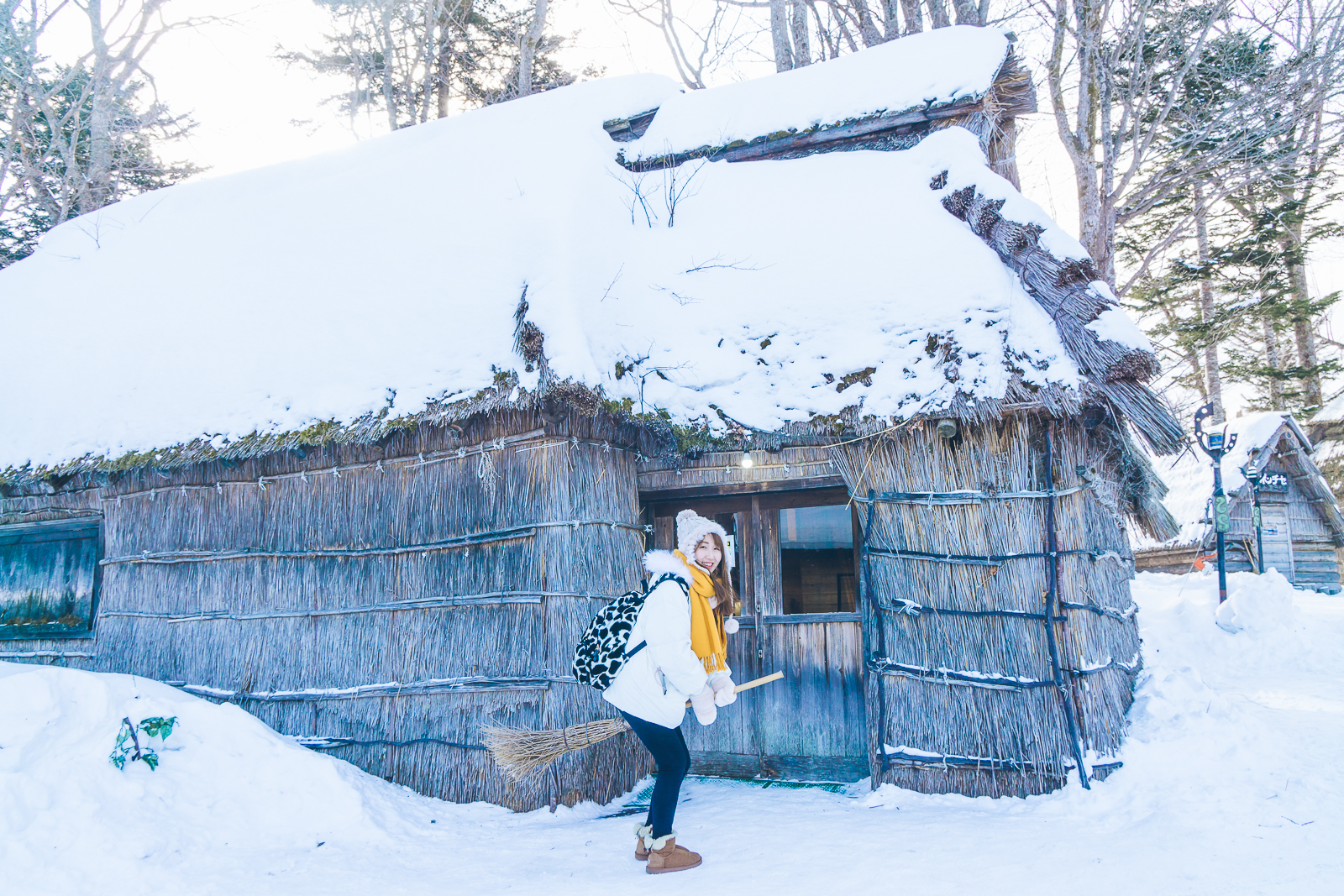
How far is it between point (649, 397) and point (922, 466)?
177cm

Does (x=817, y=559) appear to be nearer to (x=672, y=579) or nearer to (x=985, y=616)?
(x=985, y=616)

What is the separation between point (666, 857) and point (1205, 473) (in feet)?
48.7

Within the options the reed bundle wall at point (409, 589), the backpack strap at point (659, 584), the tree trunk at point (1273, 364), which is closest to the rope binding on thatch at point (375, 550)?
the reed bundle wall at point (409, 589)

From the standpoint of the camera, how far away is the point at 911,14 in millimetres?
10812

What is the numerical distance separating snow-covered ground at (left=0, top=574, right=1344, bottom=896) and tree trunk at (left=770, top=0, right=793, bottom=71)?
33.6 ft

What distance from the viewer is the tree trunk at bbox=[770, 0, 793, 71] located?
1220 cm

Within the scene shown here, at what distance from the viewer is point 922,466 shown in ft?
16.1

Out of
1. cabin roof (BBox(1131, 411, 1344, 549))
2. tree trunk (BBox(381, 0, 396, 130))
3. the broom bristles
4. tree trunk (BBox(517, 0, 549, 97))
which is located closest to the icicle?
the broom bristles

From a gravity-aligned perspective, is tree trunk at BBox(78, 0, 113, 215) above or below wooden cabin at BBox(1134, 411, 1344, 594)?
above

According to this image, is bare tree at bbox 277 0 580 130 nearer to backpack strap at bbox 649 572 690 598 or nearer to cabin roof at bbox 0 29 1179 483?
cabin roof at bbox 0 29 1179 483

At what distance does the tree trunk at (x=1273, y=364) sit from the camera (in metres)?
17.3

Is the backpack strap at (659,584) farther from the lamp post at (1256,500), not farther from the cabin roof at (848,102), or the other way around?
the lamp post at (1256,500)

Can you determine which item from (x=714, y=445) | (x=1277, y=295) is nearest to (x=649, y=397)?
(x=714, y=445)

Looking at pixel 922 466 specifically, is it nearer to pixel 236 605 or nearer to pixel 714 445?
pixel 714 445
